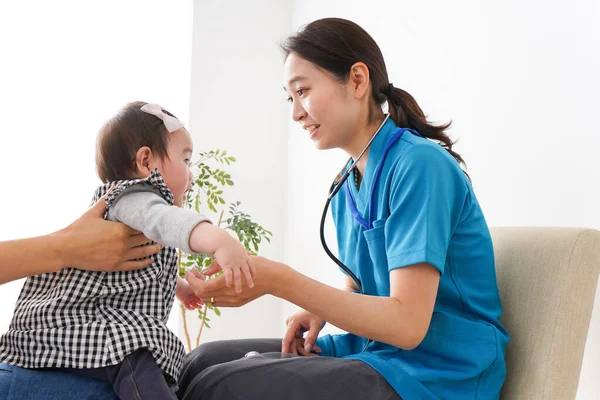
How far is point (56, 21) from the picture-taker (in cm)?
292

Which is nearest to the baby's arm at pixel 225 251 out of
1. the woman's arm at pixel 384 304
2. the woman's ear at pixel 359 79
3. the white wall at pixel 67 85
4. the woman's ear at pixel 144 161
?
the woman's arm at pixel 384 304

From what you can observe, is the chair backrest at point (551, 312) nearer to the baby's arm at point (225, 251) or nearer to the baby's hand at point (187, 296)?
the baby's arm at point (225, 251)

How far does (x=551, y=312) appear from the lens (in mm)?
1132

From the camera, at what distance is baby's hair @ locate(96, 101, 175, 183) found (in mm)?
1292

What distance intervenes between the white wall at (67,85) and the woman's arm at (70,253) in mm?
1756

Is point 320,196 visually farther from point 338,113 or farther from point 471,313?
point 471,313

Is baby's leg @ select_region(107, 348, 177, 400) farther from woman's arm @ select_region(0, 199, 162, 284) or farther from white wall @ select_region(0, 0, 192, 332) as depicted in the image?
white wall @ select_region(0, 0, 192, 332)

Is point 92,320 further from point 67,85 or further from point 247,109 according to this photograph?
point 247,109

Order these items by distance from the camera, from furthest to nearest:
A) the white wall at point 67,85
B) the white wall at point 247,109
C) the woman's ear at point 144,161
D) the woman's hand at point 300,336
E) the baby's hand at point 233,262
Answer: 1. the white wall at point 247,109
2. the white wall at point 67,85
3. the woman's hand at point 300,336
4. the woman's ear at point 144,161
5. the baby's hand at point 233,262

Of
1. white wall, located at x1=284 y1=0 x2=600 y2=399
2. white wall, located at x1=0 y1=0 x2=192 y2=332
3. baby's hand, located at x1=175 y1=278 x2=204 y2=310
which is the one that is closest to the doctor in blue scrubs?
baby's hand, located at x1=175 y1=278 x2=204 y2=310

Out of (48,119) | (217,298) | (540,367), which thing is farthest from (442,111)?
(48,119)

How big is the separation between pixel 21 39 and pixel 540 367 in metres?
2.63

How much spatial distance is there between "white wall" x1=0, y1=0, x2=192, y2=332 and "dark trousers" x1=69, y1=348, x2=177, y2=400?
73.6 inches

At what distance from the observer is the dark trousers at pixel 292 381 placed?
3.41 ft
